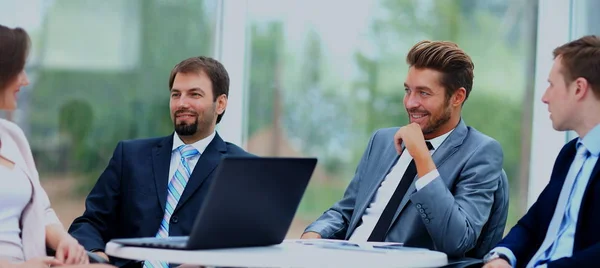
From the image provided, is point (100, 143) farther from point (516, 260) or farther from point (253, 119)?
point (516, 260)

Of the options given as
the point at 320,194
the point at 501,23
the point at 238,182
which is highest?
the point at 501,23

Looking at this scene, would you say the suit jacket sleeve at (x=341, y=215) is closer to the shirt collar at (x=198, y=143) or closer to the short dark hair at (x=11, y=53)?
the shirt collar at (x=198, y=143)

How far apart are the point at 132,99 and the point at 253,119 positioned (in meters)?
0.79

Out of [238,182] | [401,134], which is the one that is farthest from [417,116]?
[238,182]

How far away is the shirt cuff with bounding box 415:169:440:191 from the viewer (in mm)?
3346

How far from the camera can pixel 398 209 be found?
3621 mm

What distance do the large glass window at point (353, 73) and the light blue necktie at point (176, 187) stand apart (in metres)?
1.69

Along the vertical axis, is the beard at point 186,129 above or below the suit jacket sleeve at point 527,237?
above

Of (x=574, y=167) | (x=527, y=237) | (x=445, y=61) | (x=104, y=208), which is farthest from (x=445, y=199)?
(x=104, y=208)

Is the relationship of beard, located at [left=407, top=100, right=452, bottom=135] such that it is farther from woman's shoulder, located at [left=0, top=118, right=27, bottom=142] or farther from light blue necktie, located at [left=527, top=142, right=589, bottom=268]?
woman's shoulder, located at [left=0, top=118, right=27, bottom=142]

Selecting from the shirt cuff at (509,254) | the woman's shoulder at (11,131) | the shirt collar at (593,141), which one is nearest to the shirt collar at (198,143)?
the woman's shoulder at (11,131)

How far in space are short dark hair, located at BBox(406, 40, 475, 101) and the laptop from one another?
3.04ft

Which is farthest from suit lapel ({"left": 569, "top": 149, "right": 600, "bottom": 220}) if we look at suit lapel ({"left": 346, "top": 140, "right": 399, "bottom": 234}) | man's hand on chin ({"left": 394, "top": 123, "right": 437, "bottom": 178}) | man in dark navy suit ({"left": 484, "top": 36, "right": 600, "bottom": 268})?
suit lapel ({"left": 346, "top": 140, "right": 399, "bottom": 234})

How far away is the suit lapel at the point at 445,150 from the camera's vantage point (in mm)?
3612
